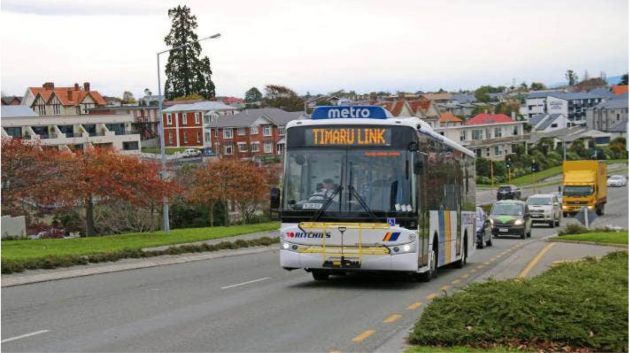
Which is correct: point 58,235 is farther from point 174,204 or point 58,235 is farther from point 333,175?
point 333,175

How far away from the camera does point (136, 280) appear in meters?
18.8

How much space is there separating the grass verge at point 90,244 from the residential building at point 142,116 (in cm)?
2924

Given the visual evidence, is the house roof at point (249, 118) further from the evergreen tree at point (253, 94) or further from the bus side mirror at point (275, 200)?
the bus side mirror at point (275, 200)

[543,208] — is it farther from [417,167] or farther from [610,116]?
[417,167]

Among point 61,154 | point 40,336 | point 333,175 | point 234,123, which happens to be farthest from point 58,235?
point 234,123

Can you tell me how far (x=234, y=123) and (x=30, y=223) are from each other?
157 feet

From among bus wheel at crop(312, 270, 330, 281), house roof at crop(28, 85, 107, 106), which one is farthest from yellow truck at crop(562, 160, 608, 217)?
bus wheel at crop(312, 270, 330, 281)

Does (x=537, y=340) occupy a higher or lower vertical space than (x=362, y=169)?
lower

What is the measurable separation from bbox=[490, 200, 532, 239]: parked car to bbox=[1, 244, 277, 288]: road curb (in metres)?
17.0

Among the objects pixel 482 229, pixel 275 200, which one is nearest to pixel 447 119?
pixel 482 229

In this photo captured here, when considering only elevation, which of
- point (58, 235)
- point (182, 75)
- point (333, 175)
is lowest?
point (58, 235)

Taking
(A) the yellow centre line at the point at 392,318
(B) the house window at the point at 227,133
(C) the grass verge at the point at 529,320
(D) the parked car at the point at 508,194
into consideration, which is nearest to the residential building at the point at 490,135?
(B) the house window at the point at 227,133

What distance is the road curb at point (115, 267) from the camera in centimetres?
1830

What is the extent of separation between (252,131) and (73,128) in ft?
114
